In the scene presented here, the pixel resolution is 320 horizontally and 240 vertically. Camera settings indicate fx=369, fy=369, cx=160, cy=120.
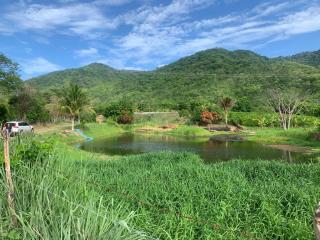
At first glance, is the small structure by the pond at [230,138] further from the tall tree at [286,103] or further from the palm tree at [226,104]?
the palm tree at [226,104]

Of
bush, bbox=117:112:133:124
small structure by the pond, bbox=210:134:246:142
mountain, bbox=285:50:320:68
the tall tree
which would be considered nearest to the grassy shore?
small structure by the pond, bbox=210:134:246:142

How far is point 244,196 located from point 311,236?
76.7 inches

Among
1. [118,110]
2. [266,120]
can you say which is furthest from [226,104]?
[118,110]

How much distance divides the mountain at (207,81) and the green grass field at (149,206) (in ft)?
175

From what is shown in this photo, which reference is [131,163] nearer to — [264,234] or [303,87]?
[264,234]

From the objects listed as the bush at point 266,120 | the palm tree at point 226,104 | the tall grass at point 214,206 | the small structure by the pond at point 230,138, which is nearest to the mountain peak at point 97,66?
the bush at point 266,120

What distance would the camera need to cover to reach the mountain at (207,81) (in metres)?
69.2

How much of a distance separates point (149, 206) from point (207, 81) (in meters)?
80.9

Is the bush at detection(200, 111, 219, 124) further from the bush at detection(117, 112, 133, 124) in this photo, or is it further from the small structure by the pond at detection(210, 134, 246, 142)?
the bush at detection(117, 112, 133, 124)

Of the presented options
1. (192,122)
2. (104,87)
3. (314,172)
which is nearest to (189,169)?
(314,172)

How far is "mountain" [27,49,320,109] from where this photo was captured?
227ft

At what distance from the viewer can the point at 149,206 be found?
688 centimetres

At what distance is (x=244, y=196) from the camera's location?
24.9 ft

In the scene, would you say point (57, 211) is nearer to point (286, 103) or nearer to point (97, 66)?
point (286, 103)
